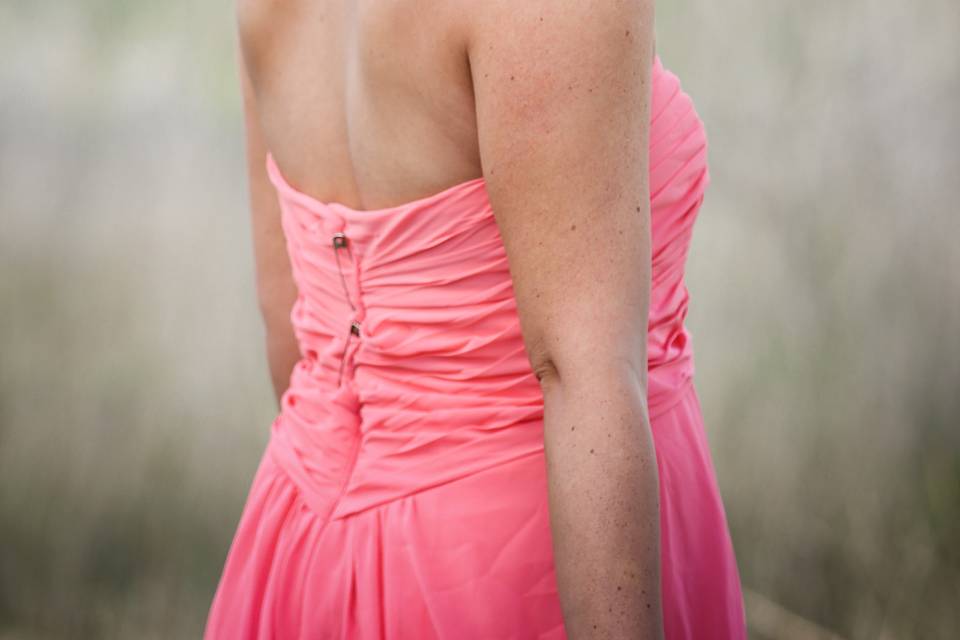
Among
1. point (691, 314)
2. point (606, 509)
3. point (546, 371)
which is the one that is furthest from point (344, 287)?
point (691, 314)

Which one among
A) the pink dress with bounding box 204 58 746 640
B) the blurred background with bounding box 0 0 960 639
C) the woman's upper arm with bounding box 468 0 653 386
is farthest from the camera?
the blurred background with bounding box 0 0 960 639

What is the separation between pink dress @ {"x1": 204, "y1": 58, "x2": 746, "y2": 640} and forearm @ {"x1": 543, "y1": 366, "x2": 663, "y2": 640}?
0.15 metres

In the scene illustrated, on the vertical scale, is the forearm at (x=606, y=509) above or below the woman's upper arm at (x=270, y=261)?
below

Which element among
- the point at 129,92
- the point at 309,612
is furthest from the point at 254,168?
the point at 129,92

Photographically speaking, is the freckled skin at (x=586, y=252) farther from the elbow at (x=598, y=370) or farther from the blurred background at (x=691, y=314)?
the blurred background at (x=691, y=314)

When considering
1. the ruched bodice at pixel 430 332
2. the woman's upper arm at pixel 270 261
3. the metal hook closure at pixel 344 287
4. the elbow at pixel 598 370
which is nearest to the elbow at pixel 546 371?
the elbow at pixel 598 370

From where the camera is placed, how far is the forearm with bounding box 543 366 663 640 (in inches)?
33.9

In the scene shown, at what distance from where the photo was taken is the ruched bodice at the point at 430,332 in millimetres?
1023

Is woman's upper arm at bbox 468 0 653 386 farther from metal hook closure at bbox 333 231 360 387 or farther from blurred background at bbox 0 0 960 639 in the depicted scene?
blurred background at bbox 0 0 960 639

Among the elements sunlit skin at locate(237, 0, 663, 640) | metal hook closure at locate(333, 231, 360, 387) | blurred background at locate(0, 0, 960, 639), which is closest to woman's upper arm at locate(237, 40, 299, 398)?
metal hook closure at locate(333, 231, 360, 387)

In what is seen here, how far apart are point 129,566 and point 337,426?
209 centimetres

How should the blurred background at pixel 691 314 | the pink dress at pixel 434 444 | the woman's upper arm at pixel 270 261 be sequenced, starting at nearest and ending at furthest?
the pink dress at pixel 434 444, the woman's upper arm at pixel 270 261, the blurred background at pixel 691 314

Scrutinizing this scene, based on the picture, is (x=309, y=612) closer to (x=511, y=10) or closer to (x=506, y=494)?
(x=506, y=494)

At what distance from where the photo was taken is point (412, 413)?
1.07m
